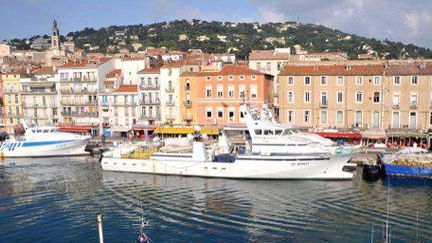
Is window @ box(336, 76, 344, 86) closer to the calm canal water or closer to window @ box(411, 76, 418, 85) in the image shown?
window @ box(411, 76, 418, 85)

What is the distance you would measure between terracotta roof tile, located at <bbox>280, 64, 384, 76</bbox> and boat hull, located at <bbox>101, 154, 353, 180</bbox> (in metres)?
17.7

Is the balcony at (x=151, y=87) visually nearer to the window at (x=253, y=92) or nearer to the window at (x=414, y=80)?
the window at (x=253, y=92)

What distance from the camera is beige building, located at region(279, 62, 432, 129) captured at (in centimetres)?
5569

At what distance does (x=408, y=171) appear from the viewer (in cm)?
4422

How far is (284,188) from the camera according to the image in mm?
40875

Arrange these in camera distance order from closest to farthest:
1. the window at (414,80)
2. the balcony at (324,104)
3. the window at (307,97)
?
the window at (414,80) → the balcony at (324,104) → the window at (307,97)

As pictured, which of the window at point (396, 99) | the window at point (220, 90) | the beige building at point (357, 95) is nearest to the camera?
the beige building at point (357, 95)

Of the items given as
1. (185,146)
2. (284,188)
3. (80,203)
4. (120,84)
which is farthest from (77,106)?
(284,188)

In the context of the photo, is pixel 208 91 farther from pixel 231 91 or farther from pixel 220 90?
pixel 231 91

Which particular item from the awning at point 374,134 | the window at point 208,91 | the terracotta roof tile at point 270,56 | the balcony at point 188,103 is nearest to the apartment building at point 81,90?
the balcony at point 188,103

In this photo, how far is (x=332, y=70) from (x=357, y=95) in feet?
15.1

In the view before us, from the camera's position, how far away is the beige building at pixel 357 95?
55.7m

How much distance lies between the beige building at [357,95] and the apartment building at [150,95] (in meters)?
18.7

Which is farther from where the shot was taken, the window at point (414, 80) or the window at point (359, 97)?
the window at point (359, 97)
